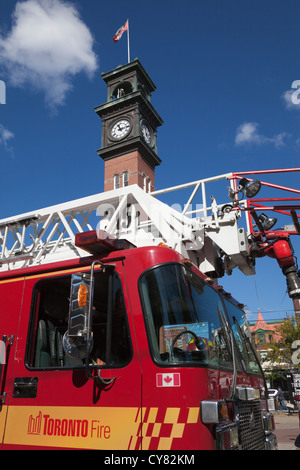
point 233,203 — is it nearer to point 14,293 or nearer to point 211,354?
point 211,354

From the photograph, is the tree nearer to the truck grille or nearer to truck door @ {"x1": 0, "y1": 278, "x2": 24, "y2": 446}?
the truck grille

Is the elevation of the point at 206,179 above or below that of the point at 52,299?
above

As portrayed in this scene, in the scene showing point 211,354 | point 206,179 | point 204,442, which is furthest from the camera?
point 206,179

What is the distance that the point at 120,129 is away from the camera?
115ft

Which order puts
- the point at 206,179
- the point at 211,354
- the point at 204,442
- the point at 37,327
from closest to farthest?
the point at 204,442 < the point at 211,354 < the point at 37,327 < the point at 206,179

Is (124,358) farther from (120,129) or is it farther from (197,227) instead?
(120,129)

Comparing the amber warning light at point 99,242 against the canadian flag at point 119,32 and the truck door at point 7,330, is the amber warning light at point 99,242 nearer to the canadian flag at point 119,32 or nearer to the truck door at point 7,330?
the truck door at point 7,330

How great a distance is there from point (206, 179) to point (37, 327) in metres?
3.19

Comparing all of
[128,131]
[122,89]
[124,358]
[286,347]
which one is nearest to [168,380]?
[124,358]

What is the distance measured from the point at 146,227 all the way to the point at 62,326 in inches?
70.7

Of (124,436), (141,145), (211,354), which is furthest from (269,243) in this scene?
(141,145)

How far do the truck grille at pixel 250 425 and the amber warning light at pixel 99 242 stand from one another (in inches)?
76.1
